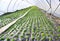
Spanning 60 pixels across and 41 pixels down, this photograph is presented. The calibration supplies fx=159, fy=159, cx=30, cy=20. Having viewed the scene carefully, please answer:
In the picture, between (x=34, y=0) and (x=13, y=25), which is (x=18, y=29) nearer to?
(x=13, y=25)

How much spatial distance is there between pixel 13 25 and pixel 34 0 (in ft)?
3.17

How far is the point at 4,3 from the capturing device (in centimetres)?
227

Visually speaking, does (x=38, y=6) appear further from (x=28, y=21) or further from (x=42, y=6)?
(x=28, y=21)

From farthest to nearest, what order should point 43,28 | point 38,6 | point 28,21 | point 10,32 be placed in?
point 38,6 → point 28,21 → point 43,28 → point 10,32

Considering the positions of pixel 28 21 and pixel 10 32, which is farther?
pixel 28 21

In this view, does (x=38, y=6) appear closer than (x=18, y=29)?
No

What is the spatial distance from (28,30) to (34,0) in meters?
1.05

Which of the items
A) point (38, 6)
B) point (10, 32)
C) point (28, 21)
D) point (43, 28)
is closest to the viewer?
point (10, 32)

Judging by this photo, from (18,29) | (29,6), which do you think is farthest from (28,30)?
(29,6)

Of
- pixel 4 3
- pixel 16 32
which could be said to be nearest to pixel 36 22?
pixel 16 32

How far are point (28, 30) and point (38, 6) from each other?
994 mm

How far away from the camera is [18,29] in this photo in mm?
1253

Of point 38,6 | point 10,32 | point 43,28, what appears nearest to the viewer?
point 10,32

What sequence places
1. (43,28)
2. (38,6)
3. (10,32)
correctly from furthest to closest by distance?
(38,6)
(43,28)
(10,32)
